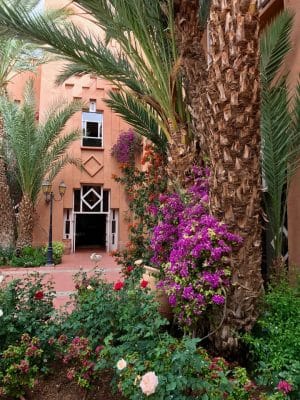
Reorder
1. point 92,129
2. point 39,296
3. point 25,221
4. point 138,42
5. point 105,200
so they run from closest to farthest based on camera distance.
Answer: point 39,296 < point 138,42 < point 25,221 < point 92,129 < point 105,200

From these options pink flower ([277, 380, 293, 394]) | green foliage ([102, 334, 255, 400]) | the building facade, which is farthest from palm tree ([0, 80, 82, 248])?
pink flower ([277, 380, 293, 394])

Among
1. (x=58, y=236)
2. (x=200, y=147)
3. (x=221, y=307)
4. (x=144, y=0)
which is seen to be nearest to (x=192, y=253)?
(x=221, y=307)

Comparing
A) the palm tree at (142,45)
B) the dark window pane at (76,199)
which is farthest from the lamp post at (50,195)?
the palm tree at (142,45)

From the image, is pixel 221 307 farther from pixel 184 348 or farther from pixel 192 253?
pixel 184 348

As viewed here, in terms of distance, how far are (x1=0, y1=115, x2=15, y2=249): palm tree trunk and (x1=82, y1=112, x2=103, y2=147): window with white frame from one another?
14.8 feet

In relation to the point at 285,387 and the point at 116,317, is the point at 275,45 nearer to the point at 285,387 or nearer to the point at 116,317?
the point at 116,317

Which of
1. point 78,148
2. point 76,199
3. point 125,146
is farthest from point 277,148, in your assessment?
point 76,199

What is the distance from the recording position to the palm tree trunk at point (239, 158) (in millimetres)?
3393

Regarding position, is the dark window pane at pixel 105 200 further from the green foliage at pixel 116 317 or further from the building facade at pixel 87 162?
the green foliage at pixel 116 317

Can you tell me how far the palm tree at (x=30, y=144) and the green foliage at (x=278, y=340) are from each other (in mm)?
12175

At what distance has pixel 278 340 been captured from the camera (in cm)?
320

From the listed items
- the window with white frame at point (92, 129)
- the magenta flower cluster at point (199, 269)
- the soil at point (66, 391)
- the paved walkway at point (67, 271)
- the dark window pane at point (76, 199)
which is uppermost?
the window with white frame at point (92, 129)

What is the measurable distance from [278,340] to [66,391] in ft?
7.03

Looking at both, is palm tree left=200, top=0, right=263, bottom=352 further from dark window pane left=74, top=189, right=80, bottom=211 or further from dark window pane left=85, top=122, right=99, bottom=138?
dark window pane left=85, top=122, right=99, bottom=138
